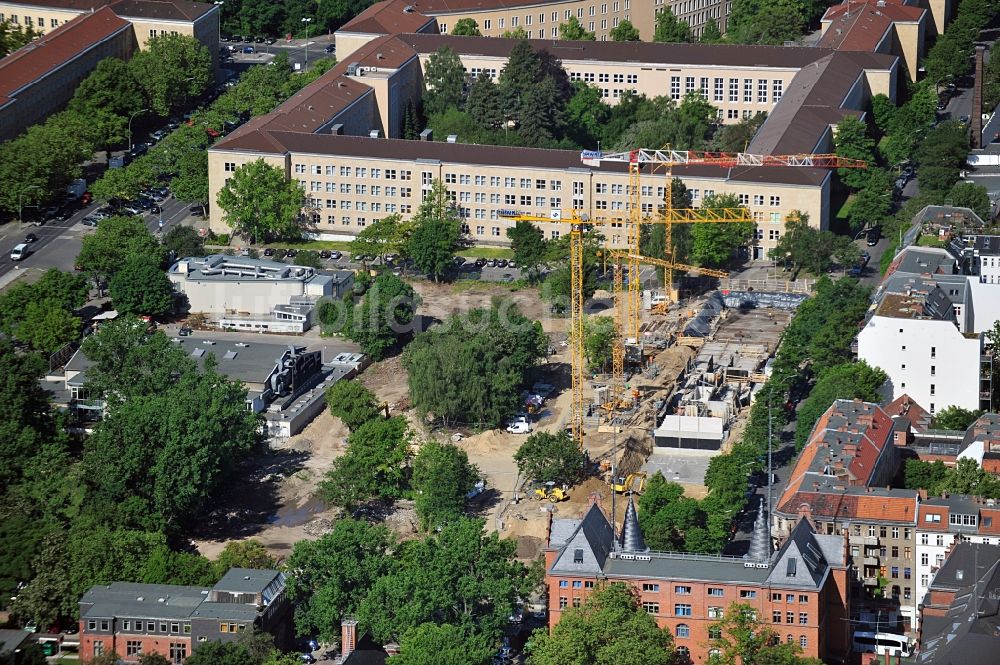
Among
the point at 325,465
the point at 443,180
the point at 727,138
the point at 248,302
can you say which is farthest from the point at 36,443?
the point at 727,138

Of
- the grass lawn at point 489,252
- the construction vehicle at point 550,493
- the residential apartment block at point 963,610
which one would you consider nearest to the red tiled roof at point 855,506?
the residential apartment block at point 963,610

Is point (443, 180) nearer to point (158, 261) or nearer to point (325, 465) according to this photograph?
point (158, 261)

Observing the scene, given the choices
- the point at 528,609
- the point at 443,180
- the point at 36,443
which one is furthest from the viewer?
the point at 443,180

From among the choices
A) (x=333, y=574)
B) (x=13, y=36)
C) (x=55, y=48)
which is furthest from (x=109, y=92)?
(x=333, y=574)

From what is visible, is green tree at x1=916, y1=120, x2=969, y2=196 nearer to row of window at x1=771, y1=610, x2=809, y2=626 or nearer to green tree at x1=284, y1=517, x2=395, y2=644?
row of window at x1=771, y1=610, x2=809, y2=626

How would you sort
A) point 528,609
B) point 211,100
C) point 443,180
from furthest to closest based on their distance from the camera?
point 211,100
point 443,180
point 528,609

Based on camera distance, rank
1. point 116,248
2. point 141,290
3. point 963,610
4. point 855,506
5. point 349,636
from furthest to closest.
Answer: point 116,248 → point 141,290 → point 855,506 → point 349,636 → point 963,610

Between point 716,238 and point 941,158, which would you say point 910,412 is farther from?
point 941,158

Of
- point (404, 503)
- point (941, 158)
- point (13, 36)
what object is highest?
point (13, 36)
